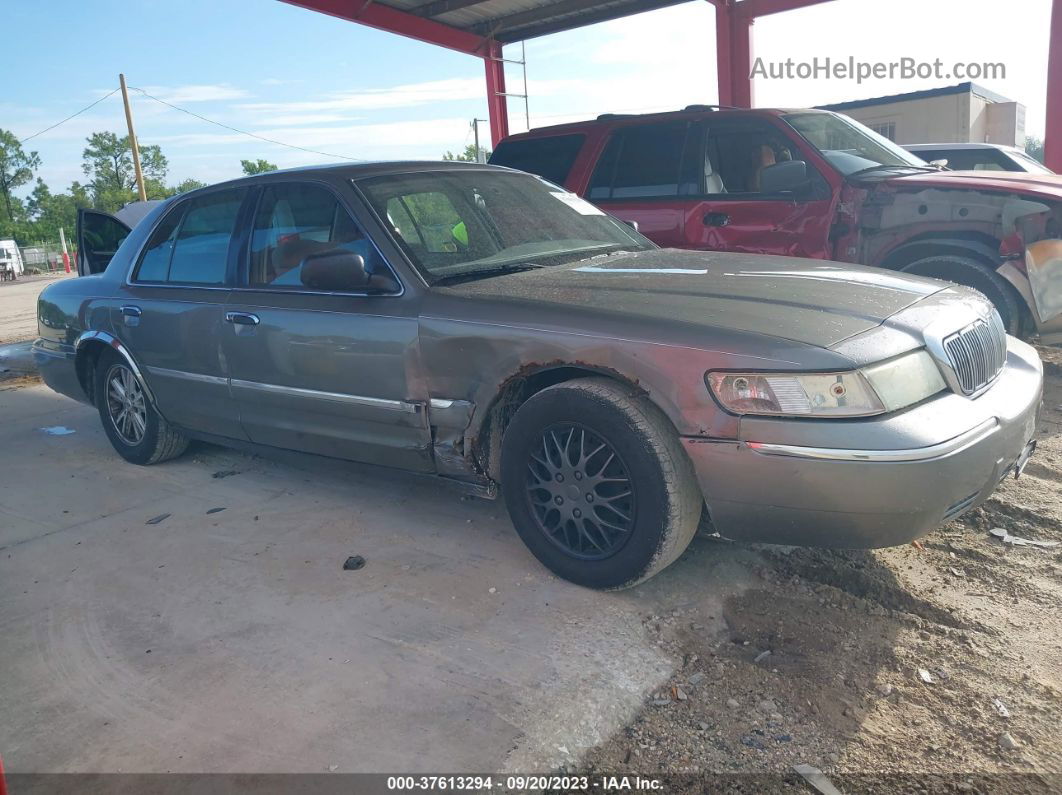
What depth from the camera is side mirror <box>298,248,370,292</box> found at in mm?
3447

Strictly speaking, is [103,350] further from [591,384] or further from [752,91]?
[752,91]

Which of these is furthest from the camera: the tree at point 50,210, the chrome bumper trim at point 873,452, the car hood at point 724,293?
the tree at point 50,210

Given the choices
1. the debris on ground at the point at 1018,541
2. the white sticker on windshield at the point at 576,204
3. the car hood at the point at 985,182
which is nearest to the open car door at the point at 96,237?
the white sticker on windshield at the point at 576,204

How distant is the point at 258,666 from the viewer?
2.83 m

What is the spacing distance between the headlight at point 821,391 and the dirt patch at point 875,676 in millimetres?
764

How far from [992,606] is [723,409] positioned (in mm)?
1217

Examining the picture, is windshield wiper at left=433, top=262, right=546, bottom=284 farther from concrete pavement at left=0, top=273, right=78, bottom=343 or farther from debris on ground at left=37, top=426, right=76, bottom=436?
concrete pavement at left=0, top=273, right=78, bottom=343

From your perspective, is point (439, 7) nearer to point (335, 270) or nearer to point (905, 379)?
point (335, 270)

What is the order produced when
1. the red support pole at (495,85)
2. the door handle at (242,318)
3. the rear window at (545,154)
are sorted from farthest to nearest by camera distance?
the red support pole at (495,85)
the rear window at (545,154)
the door handle at (242,318)

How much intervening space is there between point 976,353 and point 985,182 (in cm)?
305

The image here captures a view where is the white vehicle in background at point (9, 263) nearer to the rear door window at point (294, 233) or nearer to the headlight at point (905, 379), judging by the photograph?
the rear door window at point (294, 233)

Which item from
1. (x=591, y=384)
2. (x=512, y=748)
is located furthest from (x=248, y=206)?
(x=512, y=748)

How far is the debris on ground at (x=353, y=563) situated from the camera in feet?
11.6

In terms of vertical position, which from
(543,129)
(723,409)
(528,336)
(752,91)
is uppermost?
(752,91)
